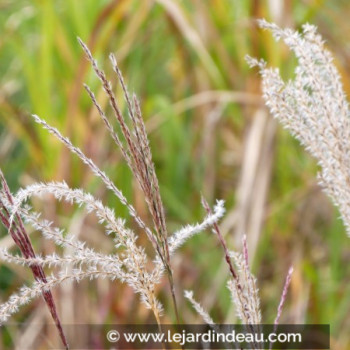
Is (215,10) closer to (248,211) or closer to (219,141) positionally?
(219,141)

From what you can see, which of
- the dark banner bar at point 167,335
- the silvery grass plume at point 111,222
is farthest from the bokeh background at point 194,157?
the silvery grass plume at point 111,222

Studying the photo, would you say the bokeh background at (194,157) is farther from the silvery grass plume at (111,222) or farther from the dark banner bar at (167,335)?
the silvery grass plume at (111,222)

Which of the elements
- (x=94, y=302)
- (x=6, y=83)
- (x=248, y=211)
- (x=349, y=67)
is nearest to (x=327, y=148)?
(x=248, y=211)

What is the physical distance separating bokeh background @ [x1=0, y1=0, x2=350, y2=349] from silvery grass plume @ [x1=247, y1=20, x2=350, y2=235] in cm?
114

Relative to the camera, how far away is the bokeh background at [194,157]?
2.09 meters

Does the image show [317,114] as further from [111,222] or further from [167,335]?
[167,335]

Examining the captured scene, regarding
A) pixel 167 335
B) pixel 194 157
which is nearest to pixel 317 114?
pixel 167 335

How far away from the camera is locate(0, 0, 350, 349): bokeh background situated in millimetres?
2086

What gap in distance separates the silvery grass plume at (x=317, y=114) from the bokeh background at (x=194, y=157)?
114 cm

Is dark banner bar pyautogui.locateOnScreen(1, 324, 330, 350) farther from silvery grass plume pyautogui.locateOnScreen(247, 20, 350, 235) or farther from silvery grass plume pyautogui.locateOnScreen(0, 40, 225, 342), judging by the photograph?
silvery grass plume pyautogui.locateOnScreen(0, 40, 225, 342)

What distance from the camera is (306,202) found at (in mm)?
2334

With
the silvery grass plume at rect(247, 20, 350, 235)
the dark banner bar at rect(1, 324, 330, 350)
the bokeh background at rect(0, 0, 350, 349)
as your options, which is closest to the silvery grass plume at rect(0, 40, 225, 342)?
the silvery grass plume at rect(247, 20, 350, 235)

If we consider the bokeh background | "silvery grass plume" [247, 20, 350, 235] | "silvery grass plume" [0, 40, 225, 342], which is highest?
the bokeh background

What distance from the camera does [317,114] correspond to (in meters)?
0.85
